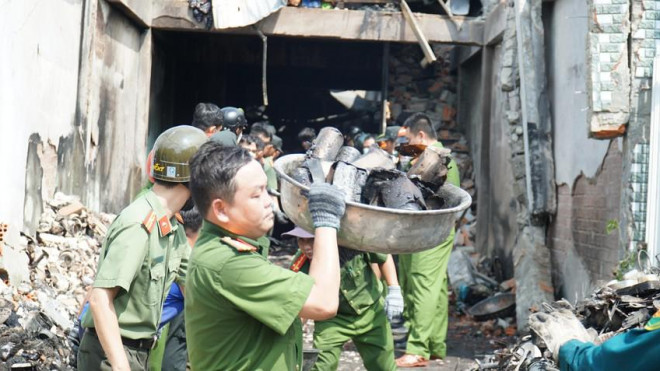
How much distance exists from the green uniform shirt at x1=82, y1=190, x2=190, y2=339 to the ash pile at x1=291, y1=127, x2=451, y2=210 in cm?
62

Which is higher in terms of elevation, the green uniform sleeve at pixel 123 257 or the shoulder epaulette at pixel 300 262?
the green uniform sleeve at pixel 123 257

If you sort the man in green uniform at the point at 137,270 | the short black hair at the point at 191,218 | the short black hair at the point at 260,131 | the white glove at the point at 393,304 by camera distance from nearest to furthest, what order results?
the man in green uniform at the point at 137,270, the short black hair at the point at 191,218, the white glove at the point at 393,304, the short black hair at the point at 260,131

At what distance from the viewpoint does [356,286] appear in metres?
5.07

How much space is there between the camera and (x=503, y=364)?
563 centimetres

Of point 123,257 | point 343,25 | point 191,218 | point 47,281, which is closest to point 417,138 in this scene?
point 191,218

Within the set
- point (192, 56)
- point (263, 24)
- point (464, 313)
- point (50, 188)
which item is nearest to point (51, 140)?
point (50, 188)

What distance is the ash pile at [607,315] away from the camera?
504 cm

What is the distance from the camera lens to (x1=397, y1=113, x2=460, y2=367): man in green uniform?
7.18 m

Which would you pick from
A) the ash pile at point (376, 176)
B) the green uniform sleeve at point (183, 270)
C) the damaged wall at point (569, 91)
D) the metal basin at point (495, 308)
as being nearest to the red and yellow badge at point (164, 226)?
the ash pile at point (376, 176)

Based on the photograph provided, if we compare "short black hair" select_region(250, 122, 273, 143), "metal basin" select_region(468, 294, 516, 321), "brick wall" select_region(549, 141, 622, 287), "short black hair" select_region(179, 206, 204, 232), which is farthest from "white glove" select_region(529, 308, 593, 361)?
"short black hair" select_region(250, 122, 273, 143)

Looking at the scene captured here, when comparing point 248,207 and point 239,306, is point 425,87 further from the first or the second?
point 239,306

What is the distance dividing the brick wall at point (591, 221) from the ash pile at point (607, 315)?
4.22ft

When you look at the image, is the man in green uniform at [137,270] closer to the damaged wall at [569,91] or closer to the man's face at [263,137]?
the damaged wall at [569,91]

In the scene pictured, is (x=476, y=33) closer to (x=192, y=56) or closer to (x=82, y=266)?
(x=192, y=56)
